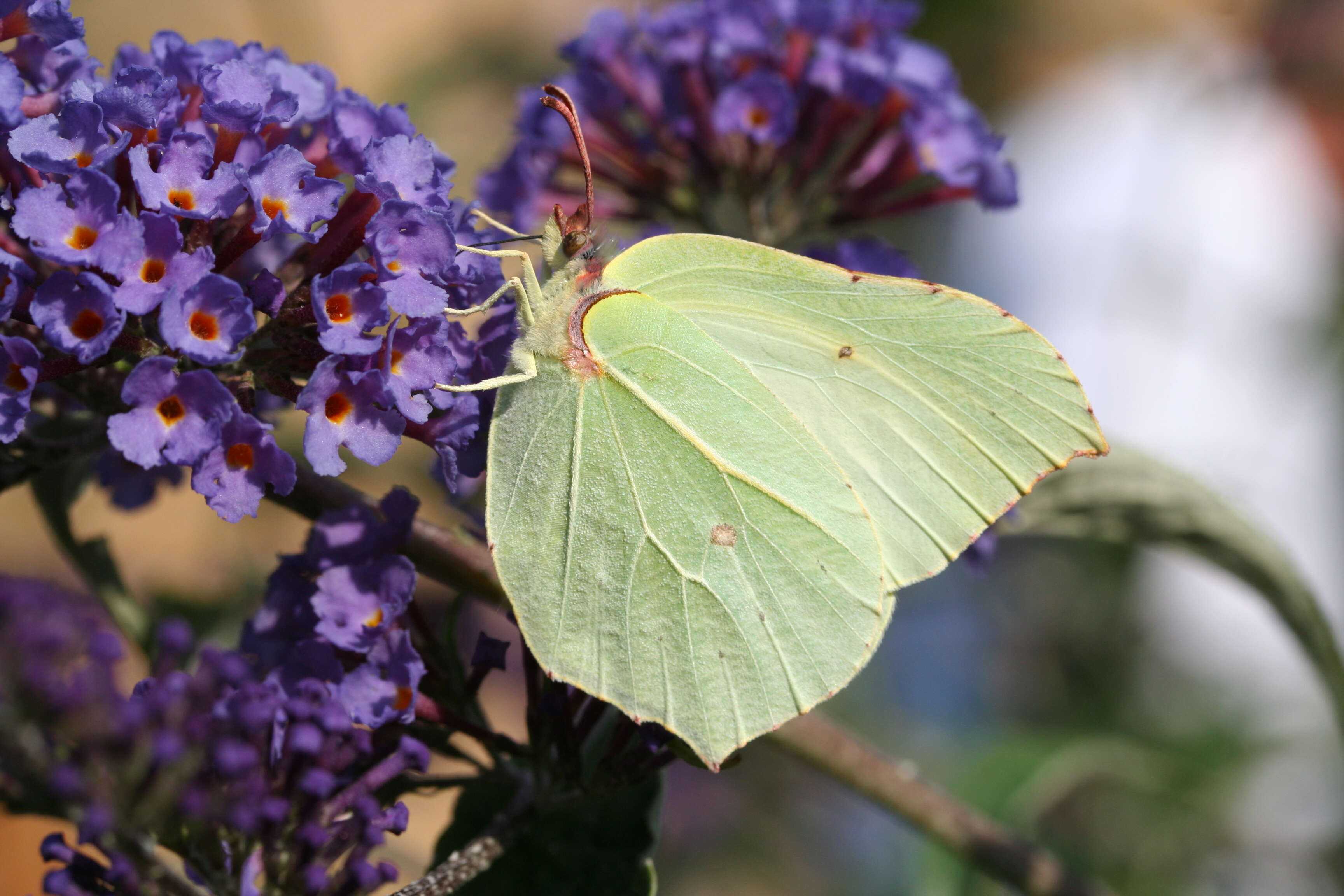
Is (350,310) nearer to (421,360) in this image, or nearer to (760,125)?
(421,360)

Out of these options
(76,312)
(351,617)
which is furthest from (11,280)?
(351,617)

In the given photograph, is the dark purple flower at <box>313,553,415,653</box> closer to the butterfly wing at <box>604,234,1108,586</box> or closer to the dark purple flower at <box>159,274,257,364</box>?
the dark purple flower at <box>159,274,257,364</box>

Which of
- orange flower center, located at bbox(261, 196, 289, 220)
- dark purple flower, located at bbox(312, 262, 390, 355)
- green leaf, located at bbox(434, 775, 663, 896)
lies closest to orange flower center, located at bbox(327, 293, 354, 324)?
dark purple flower, located at bbox(312, 262, 390, 355)

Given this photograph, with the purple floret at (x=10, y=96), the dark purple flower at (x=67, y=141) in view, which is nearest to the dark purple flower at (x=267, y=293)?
the dark purple flower at (x=67, y=141)

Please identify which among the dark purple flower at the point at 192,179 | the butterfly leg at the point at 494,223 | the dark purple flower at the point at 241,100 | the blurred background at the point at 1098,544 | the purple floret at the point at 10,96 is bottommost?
the blurred background at the point at 1098,544

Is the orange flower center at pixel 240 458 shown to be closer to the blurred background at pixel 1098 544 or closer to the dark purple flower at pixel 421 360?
the dark purple flower at pixel 421 360

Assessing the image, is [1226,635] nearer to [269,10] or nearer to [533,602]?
[533,602]

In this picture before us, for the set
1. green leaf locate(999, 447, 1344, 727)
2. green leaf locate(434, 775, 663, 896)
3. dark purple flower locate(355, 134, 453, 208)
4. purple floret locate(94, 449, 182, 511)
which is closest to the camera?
dark purple flower locate(355, 134, 453, 208)
